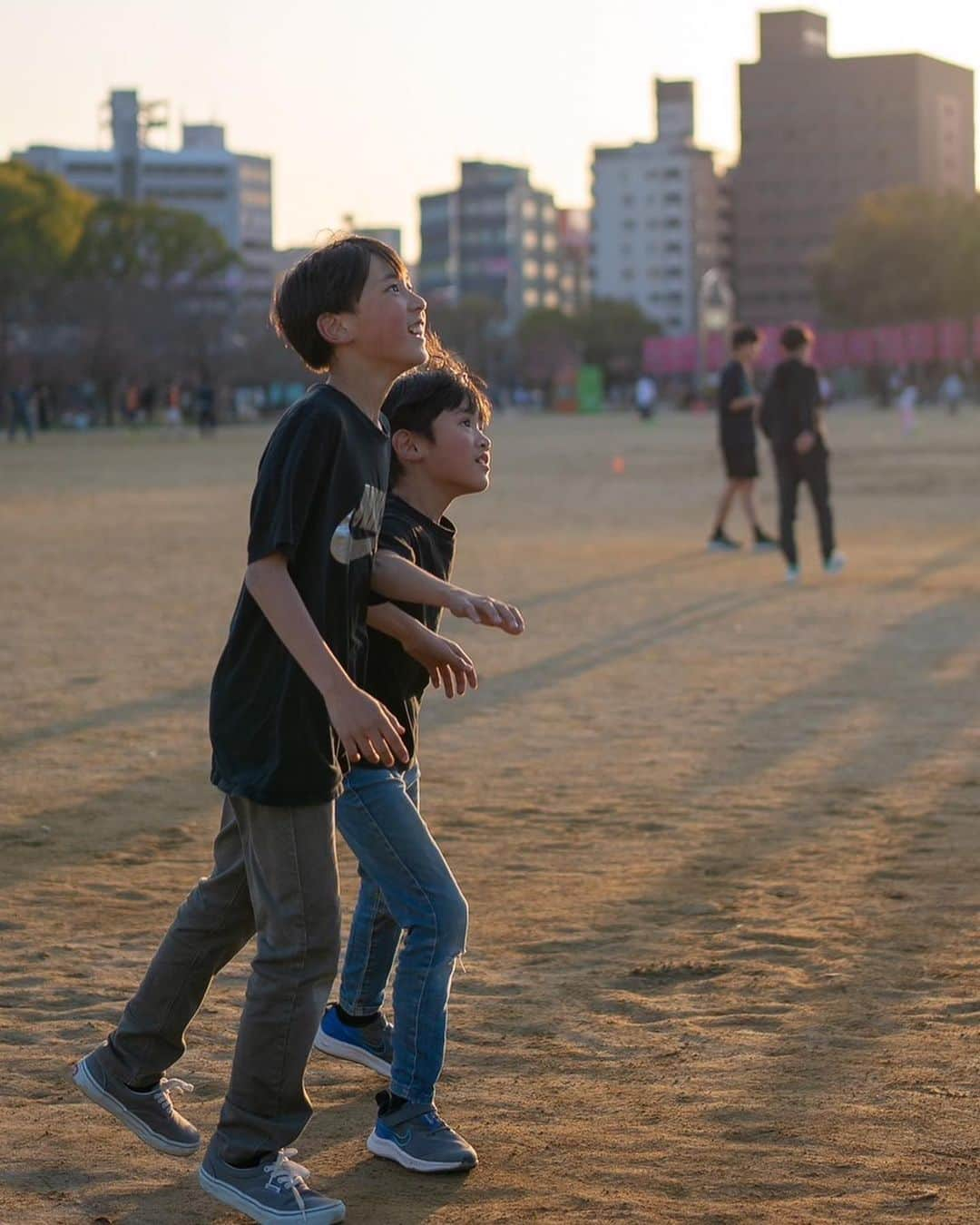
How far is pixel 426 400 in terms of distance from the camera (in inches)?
160

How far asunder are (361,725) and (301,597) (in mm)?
248

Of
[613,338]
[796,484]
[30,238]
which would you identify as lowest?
[796,484]

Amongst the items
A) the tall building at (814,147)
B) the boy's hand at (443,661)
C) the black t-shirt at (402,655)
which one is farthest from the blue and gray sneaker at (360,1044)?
the tall building at (814,147)

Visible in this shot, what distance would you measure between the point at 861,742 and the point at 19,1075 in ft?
16.2

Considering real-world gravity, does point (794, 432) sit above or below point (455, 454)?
below

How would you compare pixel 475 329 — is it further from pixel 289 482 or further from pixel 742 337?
pixel 289 482

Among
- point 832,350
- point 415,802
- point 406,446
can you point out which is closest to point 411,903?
point 415,802

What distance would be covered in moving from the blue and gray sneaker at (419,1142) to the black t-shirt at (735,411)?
13870mm

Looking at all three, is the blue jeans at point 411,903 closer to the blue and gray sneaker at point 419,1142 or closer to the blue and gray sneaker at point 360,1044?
the blue and gray sneaker at point 419,1142

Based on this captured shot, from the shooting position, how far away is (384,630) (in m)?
3.76

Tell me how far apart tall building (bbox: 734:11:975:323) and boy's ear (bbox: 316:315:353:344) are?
612 feet

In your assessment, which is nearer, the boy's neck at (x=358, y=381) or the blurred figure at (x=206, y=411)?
the boy's neck at (x=358, y=381)

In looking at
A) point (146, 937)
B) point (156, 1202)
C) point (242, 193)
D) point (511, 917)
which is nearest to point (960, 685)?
point (511, 917)

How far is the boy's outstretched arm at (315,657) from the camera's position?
339 cm
